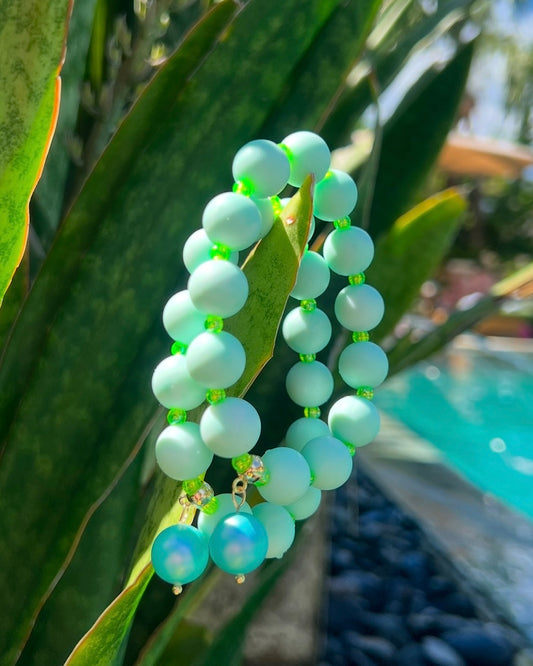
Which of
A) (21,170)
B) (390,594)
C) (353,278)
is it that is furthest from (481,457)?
(21,170)

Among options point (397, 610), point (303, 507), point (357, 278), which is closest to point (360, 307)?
point (357, 278)

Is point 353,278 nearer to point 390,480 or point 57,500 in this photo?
point 57,500

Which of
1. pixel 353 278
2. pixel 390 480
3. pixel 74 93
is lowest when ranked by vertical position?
pixel 390 480

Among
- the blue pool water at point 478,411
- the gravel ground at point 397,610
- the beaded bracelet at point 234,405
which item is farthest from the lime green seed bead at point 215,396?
the blue pool water at point 478,411

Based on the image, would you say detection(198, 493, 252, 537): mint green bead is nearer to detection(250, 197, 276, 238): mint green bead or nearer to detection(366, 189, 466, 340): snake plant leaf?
detection(250, 197, 276, 238): mint green bead

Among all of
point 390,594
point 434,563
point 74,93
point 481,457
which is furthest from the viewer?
point 481,457

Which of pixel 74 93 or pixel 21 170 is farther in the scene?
pixel 74 93

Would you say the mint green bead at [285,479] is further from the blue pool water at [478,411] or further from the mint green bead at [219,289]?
the blue pool water at [478,411]
